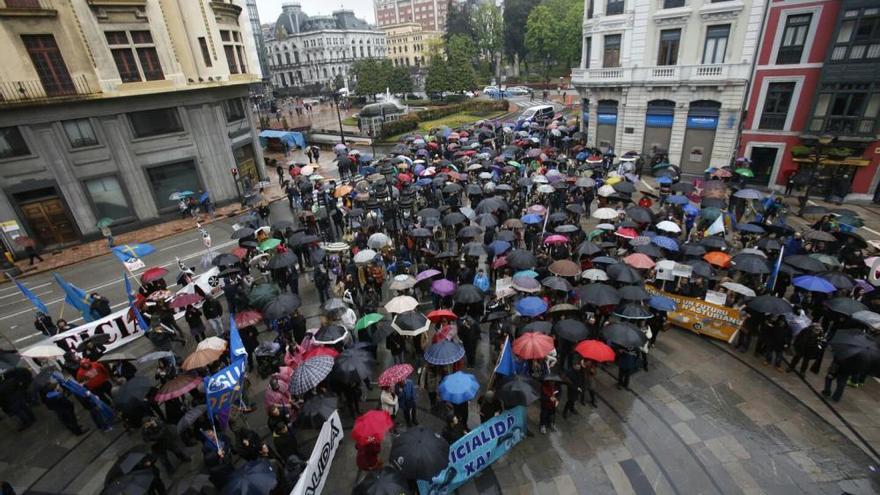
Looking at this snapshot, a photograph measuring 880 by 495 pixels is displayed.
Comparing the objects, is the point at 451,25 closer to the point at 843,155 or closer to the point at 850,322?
the point at 843,155

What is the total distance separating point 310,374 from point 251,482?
2.36 metres

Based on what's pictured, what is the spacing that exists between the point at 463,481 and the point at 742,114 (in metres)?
29.7

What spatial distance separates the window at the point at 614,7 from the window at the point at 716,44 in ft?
20.5

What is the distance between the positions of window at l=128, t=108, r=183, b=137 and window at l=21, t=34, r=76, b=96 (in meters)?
3.15

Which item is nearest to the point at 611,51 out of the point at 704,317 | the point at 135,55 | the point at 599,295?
the point at 704,317

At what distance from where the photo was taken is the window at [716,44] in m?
26.9

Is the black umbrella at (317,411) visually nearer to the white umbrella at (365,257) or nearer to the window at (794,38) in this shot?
the white umbrella at (365,257)

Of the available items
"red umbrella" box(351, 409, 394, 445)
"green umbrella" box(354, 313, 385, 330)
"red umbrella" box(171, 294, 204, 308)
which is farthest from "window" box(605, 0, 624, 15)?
"red umbrella" box(351, 409, 394, 445)

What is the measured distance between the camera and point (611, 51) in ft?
106

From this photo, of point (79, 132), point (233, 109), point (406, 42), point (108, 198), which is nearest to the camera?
point (79, 132)

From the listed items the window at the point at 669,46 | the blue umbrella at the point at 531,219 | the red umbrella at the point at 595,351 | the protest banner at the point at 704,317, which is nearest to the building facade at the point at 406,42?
the window at the point at 669,46

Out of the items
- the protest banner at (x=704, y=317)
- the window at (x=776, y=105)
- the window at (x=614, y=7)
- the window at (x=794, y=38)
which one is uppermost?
the window at (x=614, y=7)

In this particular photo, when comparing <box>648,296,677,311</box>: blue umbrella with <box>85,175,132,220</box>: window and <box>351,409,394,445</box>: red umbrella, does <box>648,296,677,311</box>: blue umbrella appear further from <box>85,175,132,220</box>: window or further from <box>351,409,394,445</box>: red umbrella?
<box>85,175,132,220</box>: window

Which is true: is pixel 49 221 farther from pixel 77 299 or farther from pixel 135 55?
pixel 77 299
